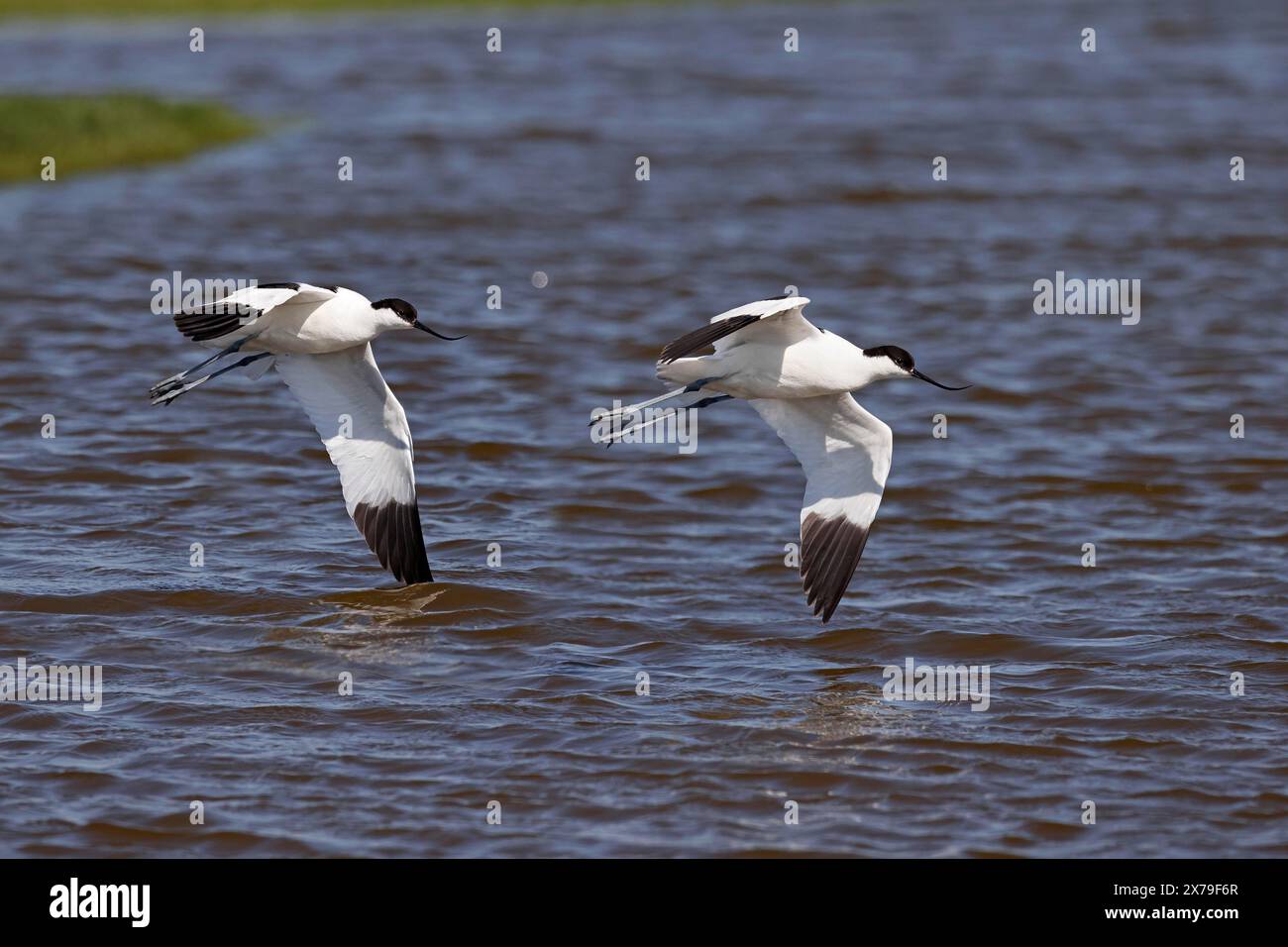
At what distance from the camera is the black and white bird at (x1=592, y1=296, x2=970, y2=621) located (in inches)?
408

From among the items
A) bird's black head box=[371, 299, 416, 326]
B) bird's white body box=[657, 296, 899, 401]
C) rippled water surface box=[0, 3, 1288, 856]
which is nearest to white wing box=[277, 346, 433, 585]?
rippled water surface box=[0, 3, 1288, 856]

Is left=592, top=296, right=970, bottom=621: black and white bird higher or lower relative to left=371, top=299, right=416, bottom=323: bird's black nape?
lower

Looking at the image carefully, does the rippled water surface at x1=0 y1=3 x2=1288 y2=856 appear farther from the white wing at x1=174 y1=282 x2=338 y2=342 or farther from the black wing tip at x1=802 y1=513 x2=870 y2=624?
the white wing at x1=174 y1=282 x2=338 y2=342

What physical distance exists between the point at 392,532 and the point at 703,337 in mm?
3205

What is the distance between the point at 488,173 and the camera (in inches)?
995

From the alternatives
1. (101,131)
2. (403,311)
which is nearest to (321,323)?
(403,311)

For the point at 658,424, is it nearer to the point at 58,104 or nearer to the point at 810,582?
the point at 810,582

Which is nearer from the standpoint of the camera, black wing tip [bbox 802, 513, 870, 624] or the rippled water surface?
the rippled water surface

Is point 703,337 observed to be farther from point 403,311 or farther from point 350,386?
point 350,386

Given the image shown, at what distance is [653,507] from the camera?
14.2 metres

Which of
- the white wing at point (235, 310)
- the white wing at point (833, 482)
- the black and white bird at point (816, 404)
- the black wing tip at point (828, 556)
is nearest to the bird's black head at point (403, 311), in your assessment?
the white wing at point (235, 310)

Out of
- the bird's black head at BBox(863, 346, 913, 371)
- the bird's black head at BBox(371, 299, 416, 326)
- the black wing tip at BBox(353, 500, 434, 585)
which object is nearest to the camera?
the bird's black head at BBox(863, 346, 913, 371)

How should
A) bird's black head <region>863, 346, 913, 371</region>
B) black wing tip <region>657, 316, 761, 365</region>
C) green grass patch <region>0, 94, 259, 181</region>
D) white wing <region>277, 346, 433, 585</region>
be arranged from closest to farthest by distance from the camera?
black wing tip <region>657, 316, 761, 365</region> → bird's black head <region>863, 346, 913, 371</region> → white wing <region>277, 346, 433, 585</region> → green grass patch <region>0, 94, 259, 181</region>

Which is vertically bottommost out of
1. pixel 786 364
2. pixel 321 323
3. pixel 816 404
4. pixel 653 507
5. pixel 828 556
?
pixel 828 556
